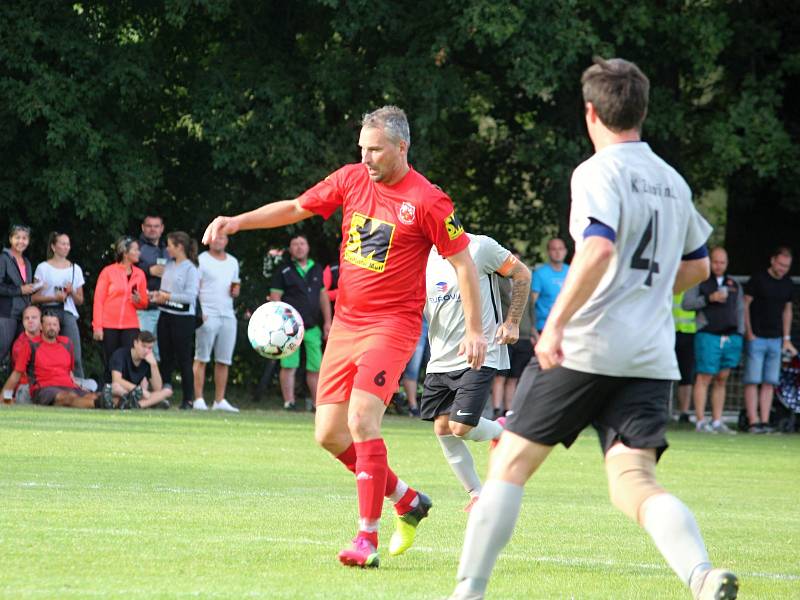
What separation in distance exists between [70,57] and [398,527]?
643 inches

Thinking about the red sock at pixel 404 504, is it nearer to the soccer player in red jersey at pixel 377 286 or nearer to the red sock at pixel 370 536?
the soccer player in red jersey at pixel 377 286

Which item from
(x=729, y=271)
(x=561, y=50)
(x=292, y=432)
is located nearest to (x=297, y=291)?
(x=292, y=432)

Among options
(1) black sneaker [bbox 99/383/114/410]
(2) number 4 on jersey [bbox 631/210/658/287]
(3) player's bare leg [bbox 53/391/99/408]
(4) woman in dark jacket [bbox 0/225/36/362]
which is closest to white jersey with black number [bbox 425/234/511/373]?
(2) number 4 on jersey [bbox 631/210/658/287]

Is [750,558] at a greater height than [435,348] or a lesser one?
lesser

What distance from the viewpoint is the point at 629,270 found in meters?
5.70

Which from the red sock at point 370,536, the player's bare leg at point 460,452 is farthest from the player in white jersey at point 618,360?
the player's bare leg at point 460,452

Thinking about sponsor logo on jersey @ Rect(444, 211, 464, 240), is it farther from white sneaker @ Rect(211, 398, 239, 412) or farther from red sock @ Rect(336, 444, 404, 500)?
white sneaker @ Rect(211, 398, 239, 412)

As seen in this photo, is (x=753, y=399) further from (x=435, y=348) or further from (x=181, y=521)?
(x=181, y=521)

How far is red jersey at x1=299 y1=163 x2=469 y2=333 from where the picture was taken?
7820 millimetres

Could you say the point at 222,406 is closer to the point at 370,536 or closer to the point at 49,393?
the point at 49,393

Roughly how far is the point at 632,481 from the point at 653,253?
0.87m

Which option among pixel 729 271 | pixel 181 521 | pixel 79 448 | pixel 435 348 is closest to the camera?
pixel 181 521

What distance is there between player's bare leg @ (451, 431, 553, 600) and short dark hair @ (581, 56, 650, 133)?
1.26 m

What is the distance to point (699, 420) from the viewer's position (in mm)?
21594
